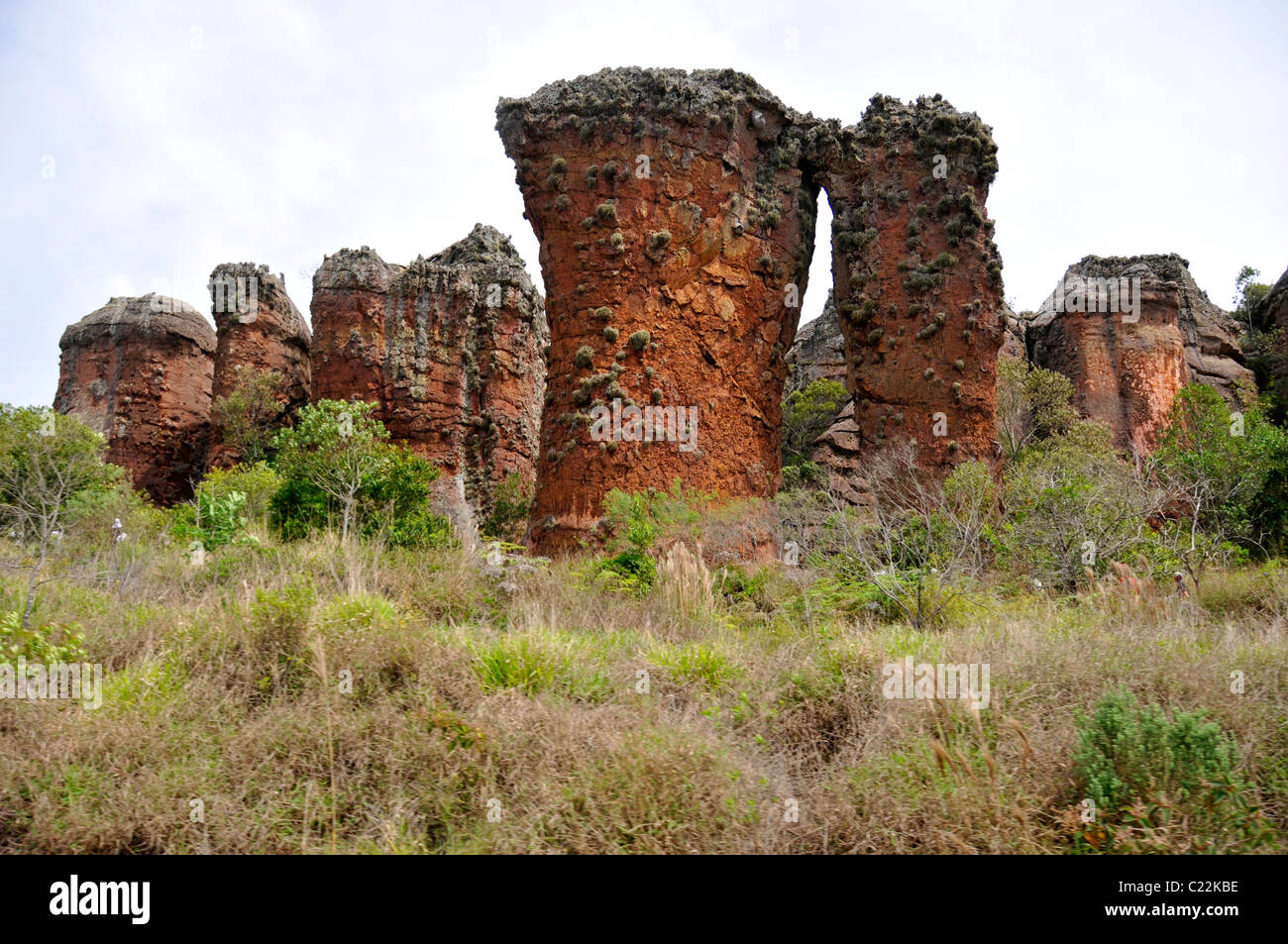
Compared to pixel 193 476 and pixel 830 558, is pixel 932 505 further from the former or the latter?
pixel 193 476

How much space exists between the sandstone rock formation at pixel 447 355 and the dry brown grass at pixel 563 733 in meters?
13.4

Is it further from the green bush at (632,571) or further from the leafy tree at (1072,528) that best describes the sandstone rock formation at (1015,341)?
the green bush at (632,571)

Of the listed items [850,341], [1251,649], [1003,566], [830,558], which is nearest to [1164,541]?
[1003,566]

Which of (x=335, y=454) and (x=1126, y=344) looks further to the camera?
(x=1126, y=344)

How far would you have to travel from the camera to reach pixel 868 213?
13.8 meters

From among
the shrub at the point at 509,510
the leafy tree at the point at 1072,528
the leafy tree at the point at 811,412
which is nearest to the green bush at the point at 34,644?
the leafy tree at the point at 1072,528

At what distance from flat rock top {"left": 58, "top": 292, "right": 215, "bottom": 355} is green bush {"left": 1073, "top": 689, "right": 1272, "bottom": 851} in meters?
28.7

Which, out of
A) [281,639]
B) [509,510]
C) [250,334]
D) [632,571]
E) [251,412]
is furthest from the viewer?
[250,334]

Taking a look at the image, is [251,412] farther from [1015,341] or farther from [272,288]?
[1015,341]

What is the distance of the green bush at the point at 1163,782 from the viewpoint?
3.62 m

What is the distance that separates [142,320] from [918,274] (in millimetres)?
24143

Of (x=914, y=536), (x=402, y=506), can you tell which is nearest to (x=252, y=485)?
(x=402, y=506)

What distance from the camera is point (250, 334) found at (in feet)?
81.3
